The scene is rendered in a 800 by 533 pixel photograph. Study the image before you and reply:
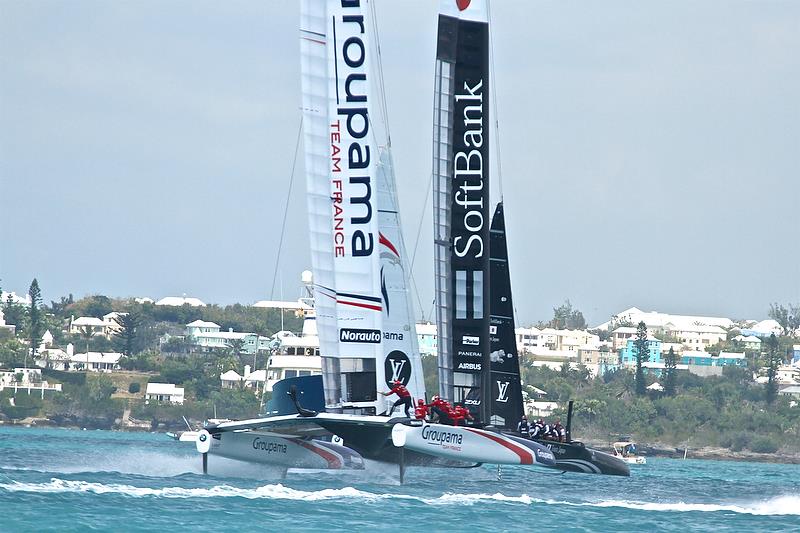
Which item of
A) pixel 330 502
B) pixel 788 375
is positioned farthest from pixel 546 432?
pixel 788 375

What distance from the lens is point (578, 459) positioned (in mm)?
36438

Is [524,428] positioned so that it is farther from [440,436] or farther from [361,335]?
[440,436]

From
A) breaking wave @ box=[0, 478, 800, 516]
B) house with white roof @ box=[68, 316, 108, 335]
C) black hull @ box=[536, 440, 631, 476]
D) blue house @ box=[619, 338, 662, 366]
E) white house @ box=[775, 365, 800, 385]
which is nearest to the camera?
breaking wave @ box=[0, 478, 800, 516]

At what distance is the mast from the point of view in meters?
35.7

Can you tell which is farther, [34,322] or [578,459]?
[34,322]

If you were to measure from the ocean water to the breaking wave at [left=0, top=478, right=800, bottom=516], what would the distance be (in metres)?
0.04

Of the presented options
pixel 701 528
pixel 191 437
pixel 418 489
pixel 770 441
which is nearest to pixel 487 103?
pixel 418 489

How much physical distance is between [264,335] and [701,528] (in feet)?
355

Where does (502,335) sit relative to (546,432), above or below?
above

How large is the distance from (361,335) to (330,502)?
209 inches

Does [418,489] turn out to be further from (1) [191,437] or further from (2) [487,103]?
(1) [191,437]

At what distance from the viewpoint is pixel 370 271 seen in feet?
110

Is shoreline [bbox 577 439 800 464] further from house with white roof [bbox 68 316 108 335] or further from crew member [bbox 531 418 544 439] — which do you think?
crew member [bbox 531 418 544 439]

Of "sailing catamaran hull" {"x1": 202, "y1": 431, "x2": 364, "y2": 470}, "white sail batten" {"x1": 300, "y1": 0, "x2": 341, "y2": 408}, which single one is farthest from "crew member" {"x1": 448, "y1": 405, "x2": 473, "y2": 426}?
"sailing catamaran hull" {"x1": 202, "y1": 431, "x2": 364, "y2": 470}
